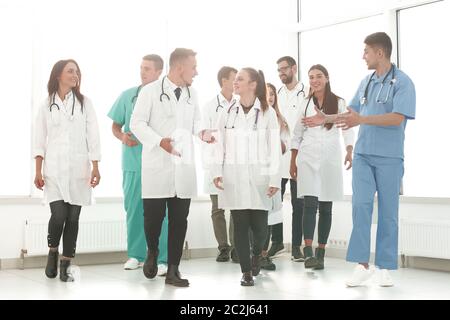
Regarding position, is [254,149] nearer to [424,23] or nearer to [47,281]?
[47,281]

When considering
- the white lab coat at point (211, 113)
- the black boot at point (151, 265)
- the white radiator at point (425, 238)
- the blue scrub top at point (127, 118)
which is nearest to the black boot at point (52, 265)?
the black boot at point (151, 265)

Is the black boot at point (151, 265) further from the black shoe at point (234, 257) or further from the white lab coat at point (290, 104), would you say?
Result: the white lab coat at point (290, 104)

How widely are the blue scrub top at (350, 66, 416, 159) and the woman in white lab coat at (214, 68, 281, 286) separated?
521 millimetres

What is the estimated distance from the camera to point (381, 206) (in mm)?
3988

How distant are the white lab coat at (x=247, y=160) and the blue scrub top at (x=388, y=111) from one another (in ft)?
1.72

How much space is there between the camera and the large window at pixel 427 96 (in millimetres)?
5125

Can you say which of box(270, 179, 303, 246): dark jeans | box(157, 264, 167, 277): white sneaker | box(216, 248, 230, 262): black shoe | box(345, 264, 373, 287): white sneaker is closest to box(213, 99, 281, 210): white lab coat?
box(345, 264, 373, 287): white sneaker

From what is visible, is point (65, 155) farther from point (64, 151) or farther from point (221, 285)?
point (221, 285)

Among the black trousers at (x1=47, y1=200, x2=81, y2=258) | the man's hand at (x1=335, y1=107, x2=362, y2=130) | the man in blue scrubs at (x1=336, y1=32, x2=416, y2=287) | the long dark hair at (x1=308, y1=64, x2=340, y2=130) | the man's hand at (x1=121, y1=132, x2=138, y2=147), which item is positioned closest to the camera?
the man's hand at (x1=335, y1=107, x2=362, y2=130)

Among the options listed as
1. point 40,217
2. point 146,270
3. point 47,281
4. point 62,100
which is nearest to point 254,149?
point 146,270

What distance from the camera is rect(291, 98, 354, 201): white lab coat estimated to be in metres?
4.84

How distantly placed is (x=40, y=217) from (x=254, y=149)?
191cm

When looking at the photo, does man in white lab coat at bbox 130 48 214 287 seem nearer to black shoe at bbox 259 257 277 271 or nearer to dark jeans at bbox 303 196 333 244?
black shoe at bbox 259 257 277 271

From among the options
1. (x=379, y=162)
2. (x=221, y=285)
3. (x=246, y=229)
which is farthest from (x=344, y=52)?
(x=221, y=285)
